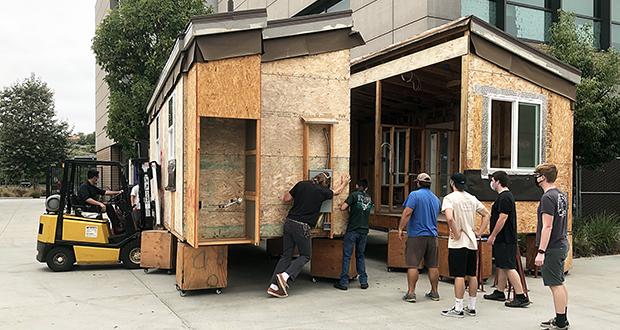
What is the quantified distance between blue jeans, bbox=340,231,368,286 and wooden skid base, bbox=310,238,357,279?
161 mm

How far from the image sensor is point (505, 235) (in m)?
7.68

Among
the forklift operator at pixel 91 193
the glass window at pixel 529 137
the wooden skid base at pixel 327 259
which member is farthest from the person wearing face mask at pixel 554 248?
the forklift operator at pixel 91 193

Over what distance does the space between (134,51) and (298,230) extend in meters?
11.9

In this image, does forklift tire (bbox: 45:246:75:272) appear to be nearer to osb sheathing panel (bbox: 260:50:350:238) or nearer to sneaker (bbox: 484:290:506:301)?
osb sheathing panel (bbox: 260:50:350:238)

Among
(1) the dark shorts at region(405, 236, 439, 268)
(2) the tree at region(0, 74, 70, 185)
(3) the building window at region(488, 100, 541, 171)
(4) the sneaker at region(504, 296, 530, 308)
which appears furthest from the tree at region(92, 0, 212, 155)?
(2) the tree at region(0, 74, 70, 185)

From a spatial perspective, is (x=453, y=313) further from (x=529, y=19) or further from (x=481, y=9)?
(x=529, y=19)

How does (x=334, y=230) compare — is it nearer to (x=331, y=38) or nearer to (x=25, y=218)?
(x=331, y=38)

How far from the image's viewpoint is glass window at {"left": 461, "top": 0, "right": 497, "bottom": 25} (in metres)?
14.3

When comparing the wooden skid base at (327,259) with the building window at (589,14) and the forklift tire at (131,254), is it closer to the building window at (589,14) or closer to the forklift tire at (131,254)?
the forklift tire at (131,254)

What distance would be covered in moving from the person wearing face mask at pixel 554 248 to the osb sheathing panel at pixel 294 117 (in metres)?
3.43

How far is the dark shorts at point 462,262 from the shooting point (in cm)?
691

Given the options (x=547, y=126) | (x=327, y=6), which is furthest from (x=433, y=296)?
(x=327, y=6)

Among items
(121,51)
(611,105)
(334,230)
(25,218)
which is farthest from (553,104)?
(25,218)

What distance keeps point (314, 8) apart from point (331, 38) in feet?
38.8
